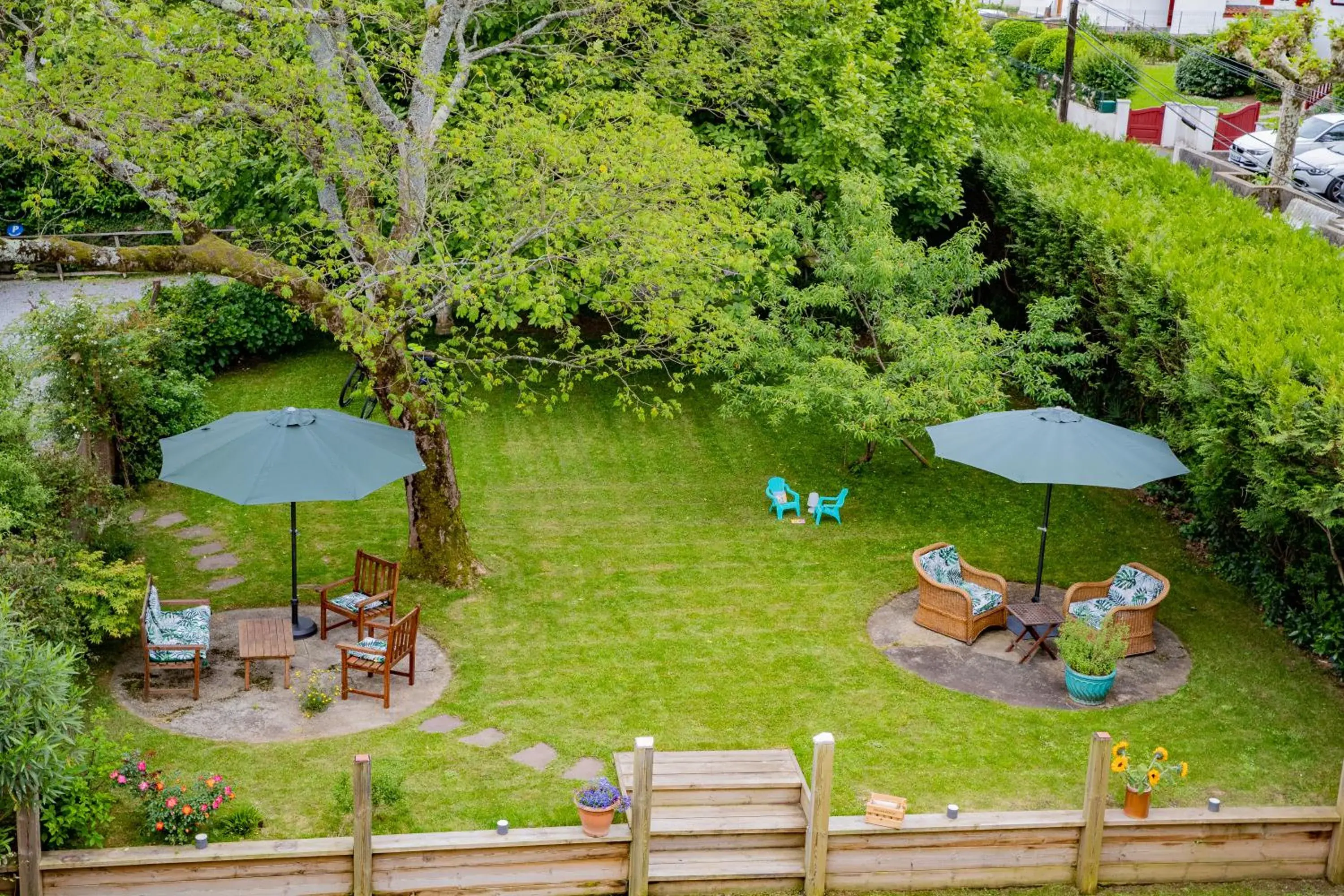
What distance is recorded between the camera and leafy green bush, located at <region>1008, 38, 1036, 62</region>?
5406cm

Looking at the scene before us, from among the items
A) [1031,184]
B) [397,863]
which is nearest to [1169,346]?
[1031,184]

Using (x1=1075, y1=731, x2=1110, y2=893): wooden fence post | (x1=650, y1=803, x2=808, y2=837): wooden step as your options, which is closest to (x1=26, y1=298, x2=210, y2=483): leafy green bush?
(x1=650, y1=803, x2=808, y2=837): wooden step

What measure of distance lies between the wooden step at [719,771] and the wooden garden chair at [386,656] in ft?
8.81

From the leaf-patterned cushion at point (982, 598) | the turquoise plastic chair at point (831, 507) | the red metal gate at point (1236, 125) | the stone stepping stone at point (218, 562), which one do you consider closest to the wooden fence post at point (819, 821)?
the leaf-patterned cushion at point (982, 598)

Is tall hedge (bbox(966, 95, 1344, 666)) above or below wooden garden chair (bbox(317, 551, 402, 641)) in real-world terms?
above

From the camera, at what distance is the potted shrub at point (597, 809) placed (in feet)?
36.9

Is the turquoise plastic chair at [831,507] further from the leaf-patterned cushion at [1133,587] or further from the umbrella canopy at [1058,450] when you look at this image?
the leaf-patterned cushion at [1133,587]

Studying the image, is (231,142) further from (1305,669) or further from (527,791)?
(1305,669)

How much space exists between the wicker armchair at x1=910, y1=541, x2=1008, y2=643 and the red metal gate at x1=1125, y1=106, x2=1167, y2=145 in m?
28.4

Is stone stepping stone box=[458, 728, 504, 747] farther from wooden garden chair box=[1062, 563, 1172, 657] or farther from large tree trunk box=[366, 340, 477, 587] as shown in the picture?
wooden garden chair box=[1062, 563, 1172, 657]

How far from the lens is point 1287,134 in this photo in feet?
85.7

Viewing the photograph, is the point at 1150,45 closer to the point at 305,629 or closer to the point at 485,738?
the point at 305,629

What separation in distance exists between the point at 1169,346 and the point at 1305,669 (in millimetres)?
4494

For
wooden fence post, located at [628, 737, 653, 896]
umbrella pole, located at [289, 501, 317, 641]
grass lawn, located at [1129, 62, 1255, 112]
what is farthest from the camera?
grass lawn, located at [1129, 62, 1255, 112]
